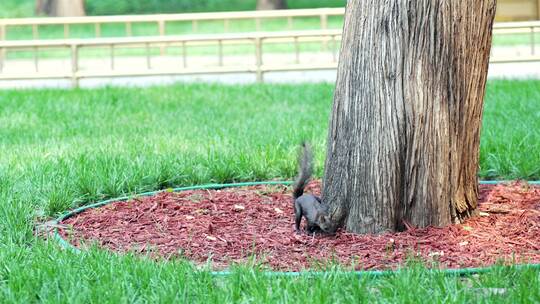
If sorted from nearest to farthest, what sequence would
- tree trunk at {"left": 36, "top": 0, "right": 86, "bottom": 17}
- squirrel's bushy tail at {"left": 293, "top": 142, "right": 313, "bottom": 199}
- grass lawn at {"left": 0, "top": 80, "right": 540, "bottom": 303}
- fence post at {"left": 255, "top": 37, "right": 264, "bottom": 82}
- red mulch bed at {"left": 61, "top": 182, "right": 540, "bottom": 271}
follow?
grass lawn at {"left": 0, "top": 80, "right": 540, "bottom": 303}, red mulch bed at {"left": 61, "top": 182, "right": 540, "bottom": 271}, squirrel's bushy tail at {"left": 293, "top": 142, "right": 313, "bottom": 199}, fence post at {"left": 255, "top": 37, "right": 264, "bottom": 82}, tree trunk at {"left": 36, "top": 0, "right": 86, "bottom": 17}

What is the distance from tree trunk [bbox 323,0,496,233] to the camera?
18.6ft

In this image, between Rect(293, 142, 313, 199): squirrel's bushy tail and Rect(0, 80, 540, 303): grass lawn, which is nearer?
Rect(0, 80, 540, 303): grass lawn

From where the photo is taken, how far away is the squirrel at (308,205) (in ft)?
18.9

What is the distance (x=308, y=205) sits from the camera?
580 centimetres

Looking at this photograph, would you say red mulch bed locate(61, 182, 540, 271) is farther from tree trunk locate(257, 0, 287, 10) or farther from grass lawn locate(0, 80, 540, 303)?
tree trunk locate(257, 0, 287, 10)

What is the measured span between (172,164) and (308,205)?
2150 millimetres

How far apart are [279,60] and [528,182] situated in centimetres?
1201

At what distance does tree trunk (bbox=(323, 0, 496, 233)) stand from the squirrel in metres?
0.08

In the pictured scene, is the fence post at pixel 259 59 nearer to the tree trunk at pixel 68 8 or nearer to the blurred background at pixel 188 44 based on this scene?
the blurred background at pixel 188 44

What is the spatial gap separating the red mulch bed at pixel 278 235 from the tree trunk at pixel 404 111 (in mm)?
177

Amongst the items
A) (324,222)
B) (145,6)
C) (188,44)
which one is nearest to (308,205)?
(324,222)

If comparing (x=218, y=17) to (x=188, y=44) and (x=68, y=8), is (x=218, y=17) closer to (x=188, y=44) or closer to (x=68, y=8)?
(x=188, y=44)

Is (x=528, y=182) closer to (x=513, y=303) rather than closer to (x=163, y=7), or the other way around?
(x=513, y=303)

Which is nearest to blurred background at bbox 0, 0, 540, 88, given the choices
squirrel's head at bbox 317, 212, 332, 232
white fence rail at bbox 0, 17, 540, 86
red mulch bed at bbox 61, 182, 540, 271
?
white fence rail at bbox 0, 17, 540, 86
